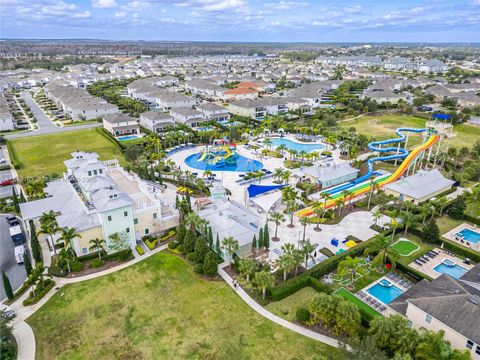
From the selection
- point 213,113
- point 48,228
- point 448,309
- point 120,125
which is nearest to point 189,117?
point 213,113

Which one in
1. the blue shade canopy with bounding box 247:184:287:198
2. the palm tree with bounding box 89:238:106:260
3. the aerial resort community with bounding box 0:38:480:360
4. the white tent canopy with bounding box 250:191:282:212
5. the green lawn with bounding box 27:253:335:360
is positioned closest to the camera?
the green lawn with bounding box 27:253:335:360

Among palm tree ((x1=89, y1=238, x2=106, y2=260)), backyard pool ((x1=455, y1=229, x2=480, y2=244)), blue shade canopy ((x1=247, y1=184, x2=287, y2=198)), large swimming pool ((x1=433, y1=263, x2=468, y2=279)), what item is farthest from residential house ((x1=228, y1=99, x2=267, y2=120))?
large swimming pool ((x1=433, y1=263, x2=468, y2=279))

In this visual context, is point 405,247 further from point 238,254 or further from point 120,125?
point 120,125

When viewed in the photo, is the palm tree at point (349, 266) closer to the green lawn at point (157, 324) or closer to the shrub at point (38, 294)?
the green lawn at point (157, 324)

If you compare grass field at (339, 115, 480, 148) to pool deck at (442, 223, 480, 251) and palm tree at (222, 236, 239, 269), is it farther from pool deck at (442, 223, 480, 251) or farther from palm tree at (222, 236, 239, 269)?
palm tree at (222, 236, 239, 269)

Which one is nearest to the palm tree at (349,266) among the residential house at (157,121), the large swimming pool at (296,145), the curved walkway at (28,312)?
the curved walkway at (28,312)

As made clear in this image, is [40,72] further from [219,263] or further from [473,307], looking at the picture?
[473,307]
